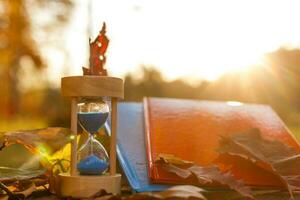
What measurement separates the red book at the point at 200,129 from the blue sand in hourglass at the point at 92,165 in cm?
16

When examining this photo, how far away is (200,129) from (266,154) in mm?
405

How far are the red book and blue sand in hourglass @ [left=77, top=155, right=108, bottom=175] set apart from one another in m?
0.16

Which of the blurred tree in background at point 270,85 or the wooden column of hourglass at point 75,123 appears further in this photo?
the blurred tree in background at point 270,85

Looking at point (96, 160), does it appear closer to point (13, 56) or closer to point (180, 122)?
point (180, 122)

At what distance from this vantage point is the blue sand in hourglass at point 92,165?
1650 millimetres

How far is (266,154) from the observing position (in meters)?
1.79

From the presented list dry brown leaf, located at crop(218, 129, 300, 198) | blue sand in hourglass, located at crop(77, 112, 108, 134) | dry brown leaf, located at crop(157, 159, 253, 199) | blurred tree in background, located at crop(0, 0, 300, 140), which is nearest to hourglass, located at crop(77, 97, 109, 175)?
blue sand in hourglass, located at crop(77, 112, 108, 134)

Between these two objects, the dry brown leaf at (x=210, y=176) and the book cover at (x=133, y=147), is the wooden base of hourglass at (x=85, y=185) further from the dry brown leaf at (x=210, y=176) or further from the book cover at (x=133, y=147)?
the dry brown leaf at (x=210, y=176)

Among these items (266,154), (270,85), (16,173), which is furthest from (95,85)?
(270,85)

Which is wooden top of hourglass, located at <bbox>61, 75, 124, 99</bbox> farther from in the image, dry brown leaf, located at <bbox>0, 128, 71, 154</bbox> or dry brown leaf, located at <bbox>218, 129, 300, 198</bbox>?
dry brown leaf, located at <bbox>218, 129, 300, 198</bbox>

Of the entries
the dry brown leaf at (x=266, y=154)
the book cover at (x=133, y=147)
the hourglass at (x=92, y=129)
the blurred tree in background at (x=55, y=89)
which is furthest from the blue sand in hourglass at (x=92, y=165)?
the blurred tree in background at (x=55, y=89)

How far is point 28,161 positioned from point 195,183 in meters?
0.59

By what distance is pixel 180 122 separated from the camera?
2.21 meters

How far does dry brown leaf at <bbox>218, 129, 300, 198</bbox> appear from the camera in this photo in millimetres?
1747
